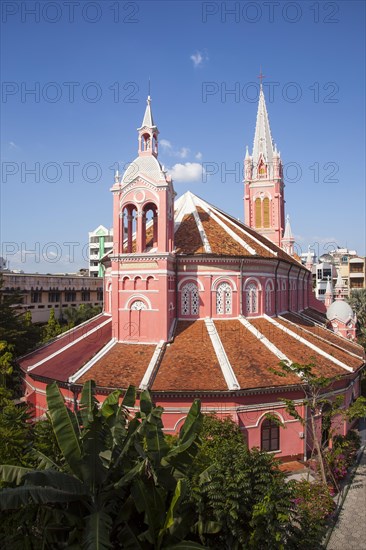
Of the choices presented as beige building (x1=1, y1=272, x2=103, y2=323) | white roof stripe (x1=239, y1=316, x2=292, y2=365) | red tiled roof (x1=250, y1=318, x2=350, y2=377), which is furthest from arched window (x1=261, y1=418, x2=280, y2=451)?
beige building (x1=1, y1=272, x2=103, y2=323)

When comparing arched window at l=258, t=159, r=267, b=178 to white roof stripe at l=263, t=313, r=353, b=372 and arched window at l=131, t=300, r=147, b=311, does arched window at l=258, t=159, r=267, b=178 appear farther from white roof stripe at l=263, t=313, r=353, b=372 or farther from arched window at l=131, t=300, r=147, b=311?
arched window at l=131, t=300, r=147, b=311

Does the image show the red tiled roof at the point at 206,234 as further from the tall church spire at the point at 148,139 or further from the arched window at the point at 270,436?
the arched window at the point at 270,436

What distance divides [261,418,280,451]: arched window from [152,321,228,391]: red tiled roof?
2939 mm

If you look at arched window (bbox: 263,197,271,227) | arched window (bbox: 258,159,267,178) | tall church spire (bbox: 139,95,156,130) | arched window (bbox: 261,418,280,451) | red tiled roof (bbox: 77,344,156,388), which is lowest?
arched window (bbox: 261,418,280,451)

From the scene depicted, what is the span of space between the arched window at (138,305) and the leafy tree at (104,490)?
1067 cm

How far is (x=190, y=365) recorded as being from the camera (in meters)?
18.8

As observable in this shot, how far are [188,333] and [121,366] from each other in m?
3.95

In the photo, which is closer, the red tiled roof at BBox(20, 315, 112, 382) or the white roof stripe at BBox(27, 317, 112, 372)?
the red tiled roof at BBox(20, 315, 112, 382)

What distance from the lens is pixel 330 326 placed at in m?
34.4

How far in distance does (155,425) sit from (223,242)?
14.8m

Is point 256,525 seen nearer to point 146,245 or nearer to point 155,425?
point 155,425

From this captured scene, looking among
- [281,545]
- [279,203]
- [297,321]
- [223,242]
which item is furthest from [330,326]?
[281,545]

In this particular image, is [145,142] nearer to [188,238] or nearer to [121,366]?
[188,238]

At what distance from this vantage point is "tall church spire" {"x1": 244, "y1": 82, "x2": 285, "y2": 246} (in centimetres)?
3919
